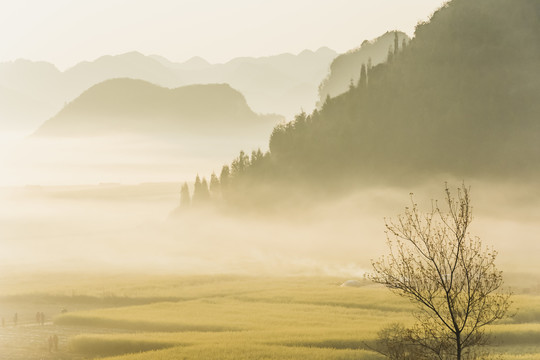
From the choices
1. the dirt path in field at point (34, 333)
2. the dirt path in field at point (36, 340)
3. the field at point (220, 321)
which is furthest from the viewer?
the dirt path in field at point (34, 333)

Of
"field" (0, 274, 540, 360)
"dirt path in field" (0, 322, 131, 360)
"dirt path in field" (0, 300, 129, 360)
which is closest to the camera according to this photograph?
"field" (0, 274, 540, 360)

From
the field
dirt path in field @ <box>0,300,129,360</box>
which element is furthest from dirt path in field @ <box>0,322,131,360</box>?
the field

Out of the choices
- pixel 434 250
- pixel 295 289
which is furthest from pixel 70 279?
A: pixel 434 250

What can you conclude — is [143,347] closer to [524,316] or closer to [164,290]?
[524,316]

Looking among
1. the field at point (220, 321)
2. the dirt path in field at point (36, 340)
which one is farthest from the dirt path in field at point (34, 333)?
the field at point (220, 321)

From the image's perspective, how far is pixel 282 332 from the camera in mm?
86375

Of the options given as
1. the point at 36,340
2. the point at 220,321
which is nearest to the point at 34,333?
the point at 36,340

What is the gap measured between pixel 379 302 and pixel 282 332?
3410 centimetres

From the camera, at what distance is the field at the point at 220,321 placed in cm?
7838

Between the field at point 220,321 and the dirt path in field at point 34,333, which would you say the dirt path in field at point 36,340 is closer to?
the dirt path in field at point 34,333

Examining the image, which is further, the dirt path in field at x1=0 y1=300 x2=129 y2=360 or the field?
the dirt path in field at x1=0 y1=300 x2=129 y2=360

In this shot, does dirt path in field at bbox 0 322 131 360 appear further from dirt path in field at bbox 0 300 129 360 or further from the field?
the field

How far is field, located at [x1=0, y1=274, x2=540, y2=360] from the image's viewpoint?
78375 millimetres

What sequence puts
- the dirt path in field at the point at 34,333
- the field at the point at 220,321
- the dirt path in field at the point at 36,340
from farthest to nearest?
the dirt path in field at the point at 34,333, the dirt path in field at the point at 36,340, the field at the point at 220,321
